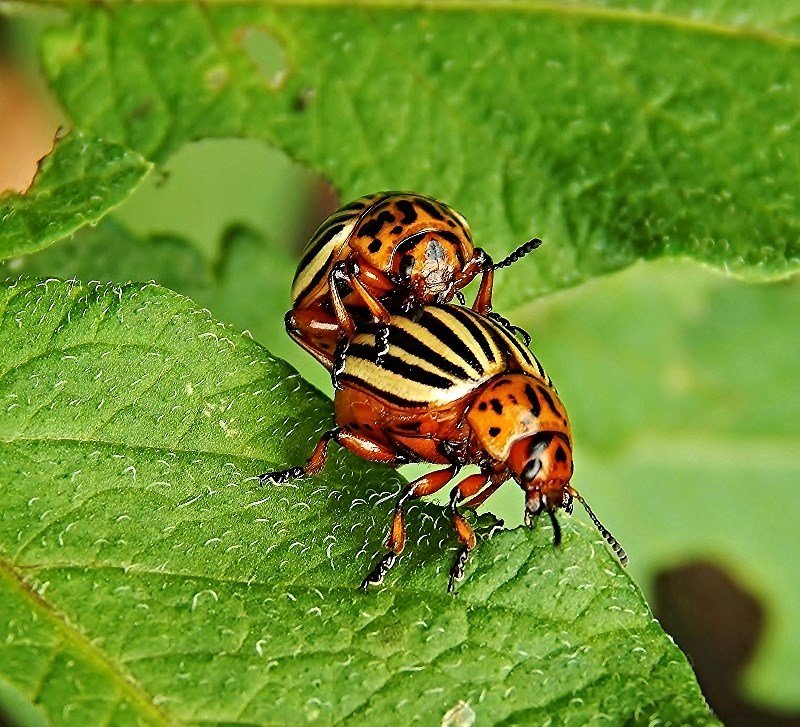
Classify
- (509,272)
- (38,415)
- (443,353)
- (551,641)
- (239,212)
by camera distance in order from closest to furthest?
(551,641)
(38,415)
(443,353)
(509,272)
(239,212)

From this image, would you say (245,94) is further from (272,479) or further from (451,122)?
(272,479)

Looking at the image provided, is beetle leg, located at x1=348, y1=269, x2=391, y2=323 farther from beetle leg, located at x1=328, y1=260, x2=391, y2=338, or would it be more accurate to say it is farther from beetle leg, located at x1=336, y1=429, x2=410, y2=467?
beetle leg, located at x1=336, y1=429, x2=410, y2=467

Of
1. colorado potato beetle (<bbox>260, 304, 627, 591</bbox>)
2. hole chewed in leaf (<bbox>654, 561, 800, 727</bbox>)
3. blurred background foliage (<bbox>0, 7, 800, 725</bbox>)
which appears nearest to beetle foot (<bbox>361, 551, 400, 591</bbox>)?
colorado potato beetle (<bbox>260, 304, 627, 591</bbox>)

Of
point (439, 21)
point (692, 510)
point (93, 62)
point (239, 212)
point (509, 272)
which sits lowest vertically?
point (692, 510)

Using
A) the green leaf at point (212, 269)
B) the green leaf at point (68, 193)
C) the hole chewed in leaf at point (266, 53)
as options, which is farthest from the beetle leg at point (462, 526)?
the green leaf at point (212, 269)

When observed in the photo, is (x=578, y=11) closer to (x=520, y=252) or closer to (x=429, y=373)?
(x=520, y=252)

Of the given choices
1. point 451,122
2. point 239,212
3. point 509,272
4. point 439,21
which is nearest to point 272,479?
point 509,272

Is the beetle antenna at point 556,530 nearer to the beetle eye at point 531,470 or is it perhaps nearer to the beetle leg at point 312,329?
the beetle eye at point 531,470
